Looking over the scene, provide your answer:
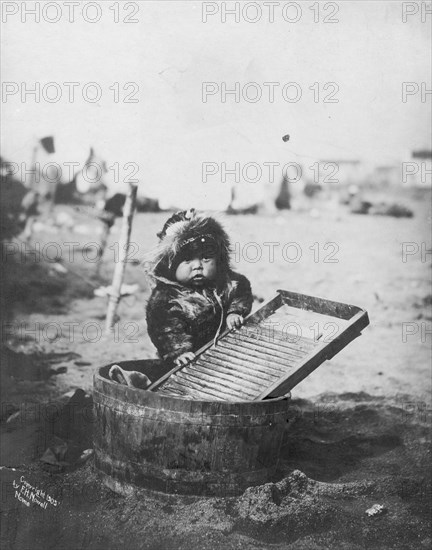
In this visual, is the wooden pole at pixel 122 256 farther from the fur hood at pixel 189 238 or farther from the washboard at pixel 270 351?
the washboard at pixel 270 351

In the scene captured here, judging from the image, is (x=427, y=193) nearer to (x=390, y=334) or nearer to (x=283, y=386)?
(x=390, y=334)

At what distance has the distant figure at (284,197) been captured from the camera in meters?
5.61

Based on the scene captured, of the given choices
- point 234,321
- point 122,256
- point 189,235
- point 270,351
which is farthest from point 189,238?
point 270,351

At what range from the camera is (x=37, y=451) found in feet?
18.0

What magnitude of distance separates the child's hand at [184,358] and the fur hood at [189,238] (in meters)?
0.74

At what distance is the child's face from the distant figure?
848 millimetres

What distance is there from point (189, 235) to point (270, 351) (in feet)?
4.51

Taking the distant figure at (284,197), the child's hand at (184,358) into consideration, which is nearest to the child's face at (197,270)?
the child's hand at (184,358)

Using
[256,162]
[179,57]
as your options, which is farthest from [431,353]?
[179,57]

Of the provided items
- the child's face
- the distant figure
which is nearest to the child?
the child's face

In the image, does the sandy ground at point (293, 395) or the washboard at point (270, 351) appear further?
the washboard at point (270, 351)

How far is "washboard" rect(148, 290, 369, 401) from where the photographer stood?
15.8ft

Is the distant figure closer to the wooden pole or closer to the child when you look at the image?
the child

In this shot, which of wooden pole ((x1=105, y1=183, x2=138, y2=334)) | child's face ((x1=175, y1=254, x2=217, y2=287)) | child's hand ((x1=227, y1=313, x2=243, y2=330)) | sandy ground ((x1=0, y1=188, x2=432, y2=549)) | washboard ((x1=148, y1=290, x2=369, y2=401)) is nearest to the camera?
sandy ground ((x1=0, y1=188, x2=432, y2=549))
